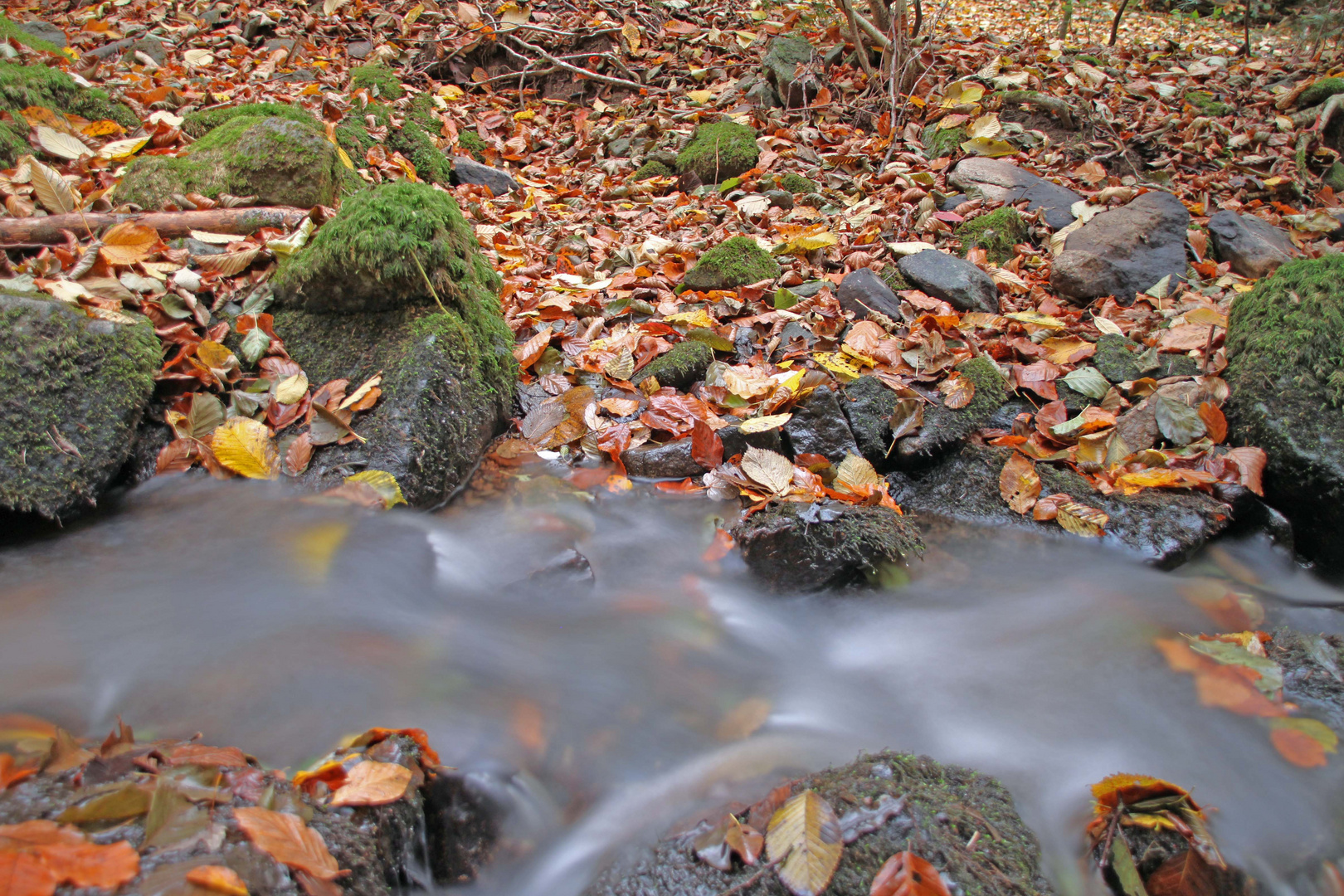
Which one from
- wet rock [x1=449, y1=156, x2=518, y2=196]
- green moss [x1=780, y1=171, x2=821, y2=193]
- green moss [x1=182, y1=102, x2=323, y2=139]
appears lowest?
green moss [x1=780, y1=171, x2=821, y2=193]

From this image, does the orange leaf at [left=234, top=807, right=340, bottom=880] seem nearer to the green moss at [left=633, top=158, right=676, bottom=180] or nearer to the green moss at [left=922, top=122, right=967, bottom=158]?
the green moss at [left=633, top=158, right=676, bottom=180]

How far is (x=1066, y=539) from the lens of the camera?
3.01 metres

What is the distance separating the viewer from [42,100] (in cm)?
423

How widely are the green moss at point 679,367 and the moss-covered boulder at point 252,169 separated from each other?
Result: 1.97 metres

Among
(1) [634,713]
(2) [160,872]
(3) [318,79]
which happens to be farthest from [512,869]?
(3) [318,79]

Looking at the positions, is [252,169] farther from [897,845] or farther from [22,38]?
[897,845]

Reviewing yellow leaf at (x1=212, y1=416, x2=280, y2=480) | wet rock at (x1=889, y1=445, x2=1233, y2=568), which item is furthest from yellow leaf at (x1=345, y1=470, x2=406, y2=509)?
wet rock at (x1=889, y1=445, x2=1233, y2=568)

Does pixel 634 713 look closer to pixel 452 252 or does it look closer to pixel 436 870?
pixel 436 870

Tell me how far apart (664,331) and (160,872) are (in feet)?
10.2

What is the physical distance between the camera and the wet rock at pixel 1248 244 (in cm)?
447

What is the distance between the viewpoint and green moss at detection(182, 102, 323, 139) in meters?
4.52

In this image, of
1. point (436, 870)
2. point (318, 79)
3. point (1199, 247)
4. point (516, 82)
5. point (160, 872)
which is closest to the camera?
point (160, 872)

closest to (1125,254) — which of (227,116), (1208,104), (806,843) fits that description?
(1208,104)

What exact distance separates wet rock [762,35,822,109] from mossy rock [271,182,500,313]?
4.91 metres
